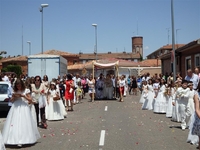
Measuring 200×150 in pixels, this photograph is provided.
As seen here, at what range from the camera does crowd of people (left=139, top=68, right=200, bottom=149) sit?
6.95 m

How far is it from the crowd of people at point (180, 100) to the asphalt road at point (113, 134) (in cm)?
37

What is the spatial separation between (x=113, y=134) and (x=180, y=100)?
3.00 m

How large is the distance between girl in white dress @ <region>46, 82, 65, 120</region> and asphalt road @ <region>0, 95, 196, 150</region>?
0.38 metres

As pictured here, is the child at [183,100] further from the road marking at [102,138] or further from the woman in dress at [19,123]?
the woman in dress at [19,123]

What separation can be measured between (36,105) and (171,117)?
5.88 meters

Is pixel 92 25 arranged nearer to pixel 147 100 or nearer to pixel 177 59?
pixel 177 59

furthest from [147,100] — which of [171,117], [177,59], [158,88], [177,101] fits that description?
[177,59]

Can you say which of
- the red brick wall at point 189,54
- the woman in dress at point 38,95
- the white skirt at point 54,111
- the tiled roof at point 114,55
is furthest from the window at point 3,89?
the tiled roof at point 114,55

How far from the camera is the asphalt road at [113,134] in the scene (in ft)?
28.7

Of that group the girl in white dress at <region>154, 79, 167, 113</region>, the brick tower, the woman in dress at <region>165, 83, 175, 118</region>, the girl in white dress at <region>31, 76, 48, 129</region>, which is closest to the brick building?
the girl in white dress at <region>154, 79, 167, 113</region>

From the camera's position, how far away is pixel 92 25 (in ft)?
155

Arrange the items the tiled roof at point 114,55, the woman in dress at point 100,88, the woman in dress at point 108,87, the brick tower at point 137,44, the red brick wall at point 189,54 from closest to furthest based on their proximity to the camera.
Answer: the red brick wall at point 189,54
the woman in dress at point 108,87
the woman in dress at point 100,88
the tiled roof at point 114,55
the brick tower at point 137,44

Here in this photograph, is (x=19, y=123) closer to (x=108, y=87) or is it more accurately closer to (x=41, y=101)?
(x=41, y=101)

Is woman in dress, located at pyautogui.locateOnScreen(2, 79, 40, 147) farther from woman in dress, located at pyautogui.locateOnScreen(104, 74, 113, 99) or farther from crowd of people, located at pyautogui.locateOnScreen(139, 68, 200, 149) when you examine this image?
woman in dress, located at pyautogui.locateOnScreen(104, 74, 113, 99)
